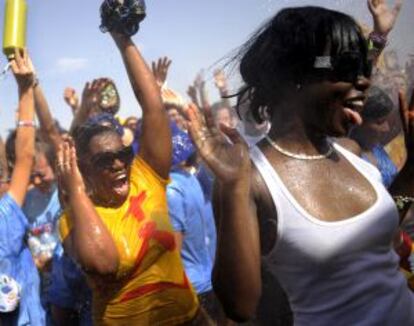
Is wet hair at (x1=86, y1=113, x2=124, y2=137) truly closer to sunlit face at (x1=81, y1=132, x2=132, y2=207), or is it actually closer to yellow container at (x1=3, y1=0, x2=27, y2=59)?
sunlit face at (x1=81, y1=132, x2=132, y2=207)

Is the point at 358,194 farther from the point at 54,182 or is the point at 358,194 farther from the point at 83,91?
the point at 54,182

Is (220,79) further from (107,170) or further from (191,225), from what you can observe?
(191,225)

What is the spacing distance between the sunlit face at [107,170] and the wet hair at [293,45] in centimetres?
97

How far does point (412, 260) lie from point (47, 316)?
2176mm

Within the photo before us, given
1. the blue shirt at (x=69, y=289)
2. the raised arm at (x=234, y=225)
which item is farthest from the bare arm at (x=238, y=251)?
the blue shirt at (x=69, y=289)

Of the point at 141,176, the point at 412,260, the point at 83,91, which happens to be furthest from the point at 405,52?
the point at 141,176

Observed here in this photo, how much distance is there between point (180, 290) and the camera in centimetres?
246

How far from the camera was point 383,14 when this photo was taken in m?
3.39

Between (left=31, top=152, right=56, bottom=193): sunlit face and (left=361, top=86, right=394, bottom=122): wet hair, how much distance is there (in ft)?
7.94

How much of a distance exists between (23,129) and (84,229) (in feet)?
3.51

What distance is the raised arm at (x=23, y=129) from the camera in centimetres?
297

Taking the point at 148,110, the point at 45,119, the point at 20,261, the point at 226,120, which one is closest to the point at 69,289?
the point at 20,261

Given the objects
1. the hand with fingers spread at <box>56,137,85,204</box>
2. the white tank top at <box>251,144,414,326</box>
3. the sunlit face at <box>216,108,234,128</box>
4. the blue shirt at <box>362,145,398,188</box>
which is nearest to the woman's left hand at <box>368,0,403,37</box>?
the blue shirt at <box>362,145,398,188</box>

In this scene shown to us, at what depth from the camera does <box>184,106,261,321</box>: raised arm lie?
4.65 ft
